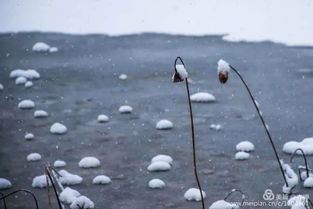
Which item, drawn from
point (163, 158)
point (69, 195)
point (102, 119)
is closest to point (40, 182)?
point (69, 195)

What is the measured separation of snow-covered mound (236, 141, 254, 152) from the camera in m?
4.82

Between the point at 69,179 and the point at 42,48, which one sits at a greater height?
the point at 42,48

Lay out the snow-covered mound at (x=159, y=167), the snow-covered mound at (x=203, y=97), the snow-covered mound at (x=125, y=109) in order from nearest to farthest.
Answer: the snow-covered mound at (x=159, y=167) < the snow-covered mound at (x=125, y=109) < the snow-covered mound at (x=203, y=97)

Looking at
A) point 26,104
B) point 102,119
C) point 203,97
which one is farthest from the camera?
point 26,104

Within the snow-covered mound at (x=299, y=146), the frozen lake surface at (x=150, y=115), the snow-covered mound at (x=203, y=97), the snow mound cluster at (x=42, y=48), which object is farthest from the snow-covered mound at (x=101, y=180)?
the snow mound cluster at (x=42, y=48)

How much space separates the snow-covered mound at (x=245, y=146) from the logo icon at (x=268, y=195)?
2.81 feet

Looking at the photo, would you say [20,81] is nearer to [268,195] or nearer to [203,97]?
[203,97]

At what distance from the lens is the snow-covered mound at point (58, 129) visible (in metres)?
5.59

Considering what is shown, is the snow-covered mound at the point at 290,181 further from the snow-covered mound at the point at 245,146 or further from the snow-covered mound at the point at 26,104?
the snow-covered mound at the point at 26,104

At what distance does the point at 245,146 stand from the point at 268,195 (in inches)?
39.1

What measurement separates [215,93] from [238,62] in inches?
62.0

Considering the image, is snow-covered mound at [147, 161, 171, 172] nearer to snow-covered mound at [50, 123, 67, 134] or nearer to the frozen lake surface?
the frozen lake surface

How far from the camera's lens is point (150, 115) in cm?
605

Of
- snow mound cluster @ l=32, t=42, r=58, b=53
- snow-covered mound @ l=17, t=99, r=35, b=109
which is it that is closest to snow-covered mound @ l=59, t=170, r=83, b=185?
snow-covered mound @ l=17, t=99, r=35, b=109
